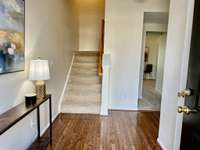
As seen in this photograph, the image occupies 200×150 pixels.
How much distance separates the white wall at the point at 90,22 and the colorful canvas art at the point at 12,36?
4527mm

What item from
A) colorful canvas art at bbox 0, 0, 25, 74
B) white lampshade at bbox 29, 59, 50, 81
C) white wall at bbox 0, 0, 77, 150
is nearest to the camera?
colorful canvas art at bbox 0, 0, 25, 74

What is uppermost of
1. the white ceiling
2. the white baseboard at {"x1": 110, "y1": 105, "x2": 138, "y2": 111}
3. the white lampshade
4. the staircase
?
the white ceiling

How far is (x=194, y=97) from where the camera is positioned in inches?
42.3

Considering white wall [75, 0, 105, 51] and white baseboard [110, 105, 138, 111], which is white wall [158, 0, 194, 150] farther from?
white wall [75, 0, 105, 51]

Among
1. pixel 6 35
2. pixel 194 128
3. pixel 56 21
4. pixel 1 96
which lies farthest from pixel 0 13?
pixel 56 21

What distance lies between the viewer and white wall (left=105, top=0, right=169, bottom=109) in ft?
13.3

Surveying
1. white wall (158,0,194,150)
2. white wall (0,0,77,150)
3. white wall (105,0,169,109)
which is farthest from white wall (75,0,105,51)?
white wall (158,0,194,150)

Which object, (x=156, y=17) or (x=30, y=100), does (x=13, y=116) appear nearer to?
(x=30, y=100)

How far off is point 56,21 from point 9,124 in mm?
2671

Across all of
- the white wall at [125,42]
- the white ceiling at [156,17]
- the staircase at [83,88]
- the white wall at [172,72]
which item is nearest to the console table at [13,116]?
the white wall at [172,72]

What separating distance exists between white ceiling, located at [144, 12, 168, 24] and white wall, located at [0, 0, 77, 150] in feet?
6.91

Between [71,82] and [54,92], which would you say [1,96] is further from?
[71,82]

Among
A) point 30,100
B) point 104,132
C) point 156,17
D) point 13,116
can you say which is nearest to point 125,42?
point 156,17

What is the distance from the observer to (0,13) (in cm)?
161
